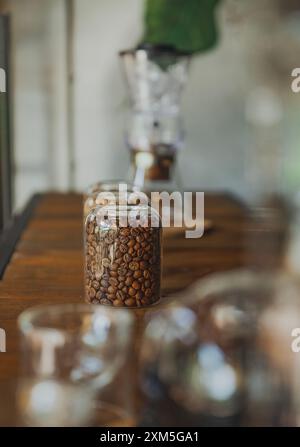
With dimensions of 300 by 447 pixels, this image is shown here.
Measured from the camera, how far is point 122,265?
3.22 ft

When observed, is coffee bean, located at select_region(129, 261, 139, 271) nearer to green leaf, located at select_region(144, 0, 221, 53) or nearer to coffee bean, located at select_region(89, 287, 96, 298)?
coffee bean, located at select_region(89, 287, 96, 298)

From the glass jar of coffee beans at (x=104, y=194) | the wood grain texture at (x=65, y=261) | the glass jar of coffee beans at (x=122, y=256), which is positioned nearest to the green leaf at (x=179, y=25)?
the wood grain texture at (x=65, y=261)

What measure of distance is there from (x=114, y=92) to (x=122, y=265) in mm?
2266

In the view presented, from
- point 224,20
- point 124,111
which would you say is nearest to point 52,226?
point 124,111

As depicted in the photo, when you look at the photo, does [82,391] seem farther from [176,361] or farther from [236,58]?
[236,58]

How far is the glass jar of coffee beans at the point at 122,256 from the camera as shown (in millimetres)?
985

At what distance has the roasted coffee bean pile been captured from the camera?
3.23 feet

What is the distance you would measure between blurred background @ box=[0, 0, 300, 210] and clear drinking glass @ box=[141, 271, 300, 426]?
8.43ft

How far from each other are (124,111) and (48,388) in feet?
8.63

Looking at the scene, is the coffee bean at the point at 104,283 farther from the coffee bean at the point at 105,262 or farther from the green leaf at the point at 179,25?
the green leaf at the point at 179,25

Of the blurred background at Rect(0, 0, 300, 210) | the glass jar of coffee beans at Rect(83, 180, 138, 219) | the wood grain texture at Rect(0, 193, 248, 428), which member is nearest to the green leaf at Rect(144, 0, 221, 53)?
the blurred background at Rect(0, 0, 300, 210)

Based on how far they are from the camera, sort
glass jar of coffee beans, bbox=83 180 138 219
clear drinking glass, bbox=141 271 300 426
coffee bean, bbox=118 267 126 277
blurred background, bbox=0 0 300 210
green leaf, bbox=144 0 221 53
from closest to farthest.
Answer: clear drinking glass, bbox=141 271 300 426
coffee bean, bbox=118 267 126 277
glass jar of coffee beans, bbox=83 180 138 219
green leaf, bbox=144 0 221 53
blurred background, bbox=0 0 300 210

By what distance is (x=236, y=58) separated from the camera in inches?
126

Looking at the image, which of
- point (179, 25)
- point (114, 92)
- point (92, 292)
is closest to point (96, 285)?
point (92, 292)
